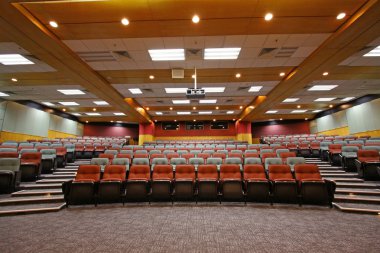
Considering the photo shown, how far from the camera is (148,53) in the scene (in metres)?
5.62

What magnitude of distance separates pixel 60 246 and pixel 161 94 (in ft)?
25.7

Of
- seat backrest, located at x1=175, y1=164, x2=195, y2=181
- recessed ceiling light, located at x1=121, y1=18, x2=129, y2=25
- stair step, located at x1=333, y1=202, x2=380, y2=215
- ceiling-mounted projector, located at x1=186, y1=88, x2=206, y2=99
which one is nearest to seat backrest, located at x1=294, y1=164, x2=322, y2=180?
stair step, located at x1=333, y1=202, x2=380, y2=215

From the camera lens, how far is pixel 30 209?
341 centimetres

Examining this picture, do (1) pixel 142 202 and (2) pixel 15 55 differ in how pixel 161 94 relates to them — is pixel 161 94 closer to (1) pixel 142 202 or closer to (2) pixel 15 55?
(2) pixel 15 55

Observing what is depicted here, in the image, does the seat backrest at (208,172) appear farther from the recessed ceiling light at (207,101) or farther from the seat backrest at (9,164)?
Answer: the recessed ceiling light at (207,101)

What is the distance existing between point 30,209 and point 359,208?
18.7ft

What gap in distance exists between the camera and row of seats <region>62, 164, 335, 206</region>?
3.71 meters

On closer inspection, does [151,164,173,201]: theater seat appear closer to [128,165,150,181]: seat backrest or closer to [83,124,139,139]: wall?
[128,165,150,181]: seat backrest

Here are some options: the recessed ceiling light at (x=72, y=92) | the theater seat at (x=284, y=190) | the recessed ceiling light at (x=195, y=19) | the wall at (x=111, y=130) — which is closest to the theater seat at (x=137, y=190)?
the theater seat at (x=284, y=190)

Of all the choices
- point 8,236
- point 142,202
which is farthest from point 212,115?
point 8,236

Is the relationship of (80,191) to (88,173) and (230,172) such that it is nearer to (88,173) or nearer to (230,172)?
(88,173)

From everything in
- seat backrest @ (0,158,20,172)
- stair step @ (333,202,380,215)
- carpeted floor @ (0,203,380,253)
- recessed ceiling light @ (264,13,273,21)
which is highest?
recessed ceiling light @ (264,13,273,21)

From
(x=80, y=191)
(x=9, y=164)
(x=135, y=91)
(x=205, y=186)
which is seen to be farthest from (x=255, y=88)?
(x=9, y=164)

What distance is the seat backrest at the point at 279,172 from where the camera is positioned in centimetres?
411
